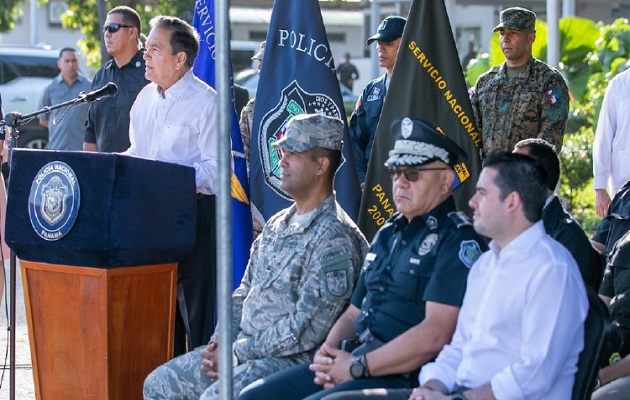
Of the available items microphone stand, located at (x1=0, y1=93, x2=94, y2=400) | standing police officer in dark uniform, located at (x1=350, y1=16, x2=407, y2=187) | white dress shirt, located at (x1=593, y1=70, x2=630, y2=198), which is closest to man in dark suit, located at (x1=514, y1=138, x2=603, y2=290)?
white dress shirt, located at (x1=593, y1=70, x2=630, y2=198)

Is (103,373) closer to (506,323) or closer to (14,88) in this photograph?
(506,323)

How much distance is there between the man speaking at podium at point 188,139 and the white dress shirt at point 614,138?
232 cm

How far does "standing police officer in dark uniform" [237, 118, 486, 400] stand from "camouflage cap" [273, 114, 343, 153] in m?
0.41

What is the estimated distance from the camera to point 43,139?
1984 cm

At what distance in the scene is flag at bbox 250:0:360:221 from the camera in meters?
5.86

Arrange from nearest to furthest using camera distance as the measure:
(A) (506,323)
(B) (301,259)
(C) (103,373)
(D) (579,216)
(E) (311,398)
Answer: (A) (506,323)
(E) (311,398)
(B) (301,259)
(C) (103,373)
(D) (579,216)

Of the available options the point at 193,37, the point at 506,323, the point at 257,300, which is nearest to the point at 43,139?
the point at 193,37

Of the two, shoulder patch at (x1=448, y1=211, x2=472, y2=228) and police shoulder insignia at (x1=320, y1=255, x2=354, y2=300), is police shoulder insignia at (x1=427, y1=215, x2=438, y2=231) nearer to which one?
shoulder patch at (x1=448, y1=211, x2=472, y2=228)

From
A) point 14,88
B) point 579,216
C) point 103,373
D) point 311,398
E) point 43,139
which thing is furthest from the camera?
point 14,88

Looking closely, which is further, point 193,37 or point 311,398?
point 193,37

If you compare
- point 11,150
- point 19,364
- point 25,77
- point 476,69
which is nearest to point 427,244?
point 11,150

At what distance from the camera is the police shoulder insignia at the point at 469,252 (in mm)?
4027

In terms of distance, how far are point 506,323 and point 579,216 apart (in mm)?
9990

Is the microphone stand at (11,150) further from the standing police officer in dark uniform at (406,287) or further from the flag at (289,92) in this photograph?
the standing police officer in dark uniform at (406,287)
